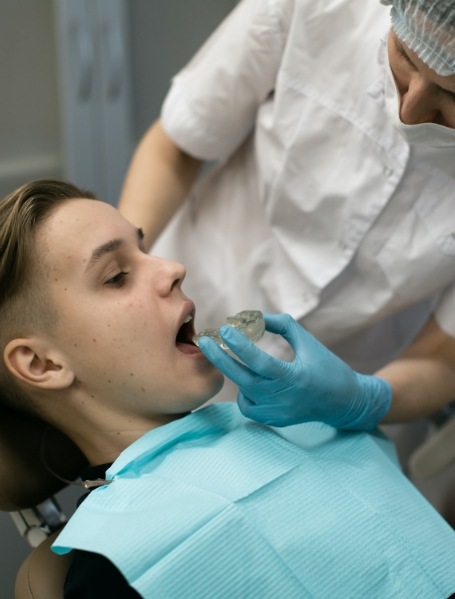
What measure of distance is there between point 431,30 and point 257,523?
70 centimetres

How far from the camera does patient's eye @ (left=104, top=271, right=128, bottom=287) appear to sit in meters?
1.27

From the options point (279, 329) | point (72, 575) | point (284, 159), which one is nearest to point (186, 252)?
point (284, 159)

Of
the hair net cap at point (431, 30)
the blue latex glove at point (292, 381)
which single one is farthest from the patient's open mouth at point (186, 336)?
the hair net cap at point (431, 30)

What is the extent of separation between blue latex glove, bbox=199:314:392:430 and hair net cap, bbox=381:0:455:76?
1.48 feet

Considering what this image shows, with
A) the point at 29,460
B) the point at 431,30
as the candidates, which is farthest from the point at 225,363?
the point at 431,30

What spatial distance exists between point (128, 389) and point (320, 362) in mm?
309

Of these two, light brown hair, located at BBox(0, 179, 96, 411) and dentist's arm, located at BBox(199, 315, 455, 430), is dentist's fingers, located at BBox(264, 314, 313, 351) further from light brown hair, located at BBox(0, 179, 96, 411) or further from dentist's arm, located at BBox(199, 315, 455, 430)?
light brown hair, located at BBox(0, 179, 96, 411)

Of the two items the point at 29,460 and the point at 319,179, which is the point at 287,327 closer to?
the point at 319,179

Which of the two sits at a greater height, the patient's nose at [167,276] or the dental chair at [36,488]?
the patient's nose at [167,276]

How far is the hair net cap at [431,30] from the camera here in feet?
3.27

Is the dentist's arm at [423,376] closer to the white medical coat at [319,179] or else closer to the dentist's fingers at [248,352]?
the white medical coat at [319,179]

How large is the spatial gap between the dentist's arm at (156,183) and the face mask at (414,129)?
0.56m

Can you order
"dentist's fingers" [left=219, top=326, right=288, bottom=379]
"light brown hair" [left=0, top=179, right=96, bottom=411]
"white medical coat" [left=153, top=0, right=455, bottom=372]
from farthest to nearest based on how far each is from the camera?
"white medical coat" [left=153, top=0, right=455, bottom=372] < "light brown hair" [left=0, top=179, right=96, bottom=411] < "dentist's fingers" [left=219, top=326, right=288, bottom=379]

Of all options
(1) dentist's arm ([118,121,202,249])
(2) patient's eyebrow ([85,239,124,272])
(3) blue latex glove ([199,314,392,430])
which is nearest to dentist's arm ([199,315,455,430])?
(3) blue latex glove ([199,314,392,430])
